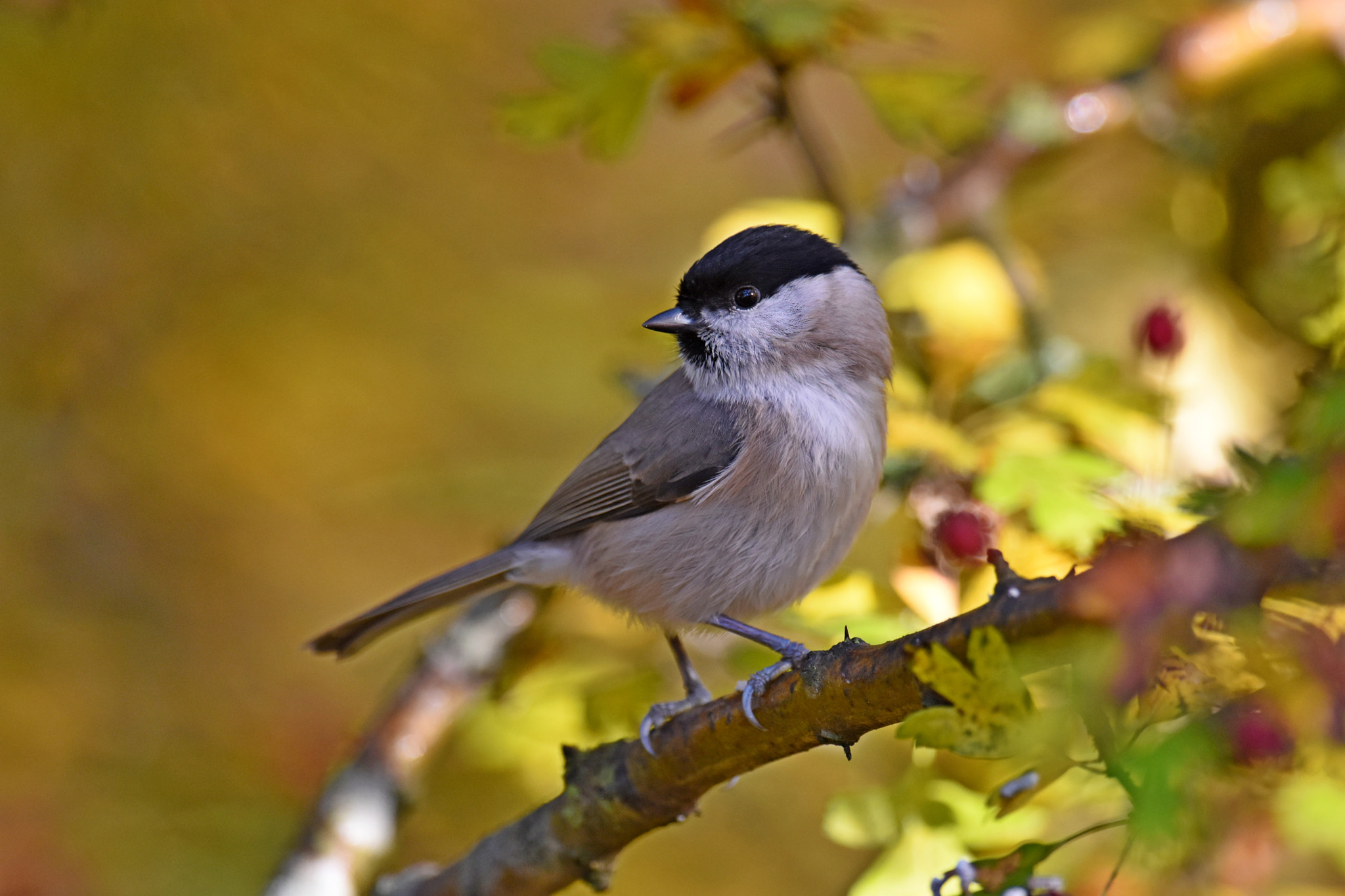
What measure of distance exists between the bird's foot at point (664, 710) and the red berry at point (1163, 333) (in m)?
0.99

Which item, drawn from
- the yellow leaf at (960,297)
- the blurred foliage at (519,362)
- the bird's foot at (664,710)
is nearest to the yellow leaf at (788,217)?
the blurred foliage at (519,362)

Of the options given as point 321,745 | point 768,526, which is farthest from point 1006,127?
point 321,745

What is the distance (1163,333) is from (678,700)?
1064 millimetres

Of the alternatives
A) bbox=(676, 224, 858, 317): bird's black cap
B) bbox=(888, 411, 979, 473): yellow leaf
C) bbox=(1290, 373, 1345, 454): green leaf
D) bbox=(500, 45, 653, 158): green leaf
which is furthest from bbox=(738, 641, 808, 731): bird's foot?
bbox=(500, 45, 653, 158): green leaf

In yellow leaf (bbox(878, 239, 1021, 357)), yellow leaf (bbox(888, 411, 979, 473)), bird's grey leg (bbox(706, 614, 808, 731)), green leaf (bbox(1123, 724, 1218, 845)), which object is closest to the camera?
green leaf (bbox(1123, 724, 1218, 845))

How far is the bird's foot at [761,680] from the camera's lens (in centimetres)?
136

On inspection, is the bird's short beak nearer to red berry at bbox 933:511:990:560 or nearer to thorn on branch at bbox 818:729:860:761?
red berry at bbox 933:511:990:560

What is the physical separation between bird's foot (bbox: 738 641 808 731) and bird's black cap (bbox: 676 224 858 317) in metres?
0.72

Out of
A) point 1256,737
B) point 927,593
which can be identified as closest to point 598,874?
point 927,593

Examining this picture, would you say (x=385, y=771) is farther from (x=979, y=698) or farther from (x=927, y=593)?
(x=979, y=698)

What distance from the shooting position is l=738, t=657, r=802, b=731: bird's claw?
1.36 m

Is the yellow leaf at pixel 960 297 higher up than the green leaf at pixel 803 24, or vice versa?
the green leaf at pixel 803 24

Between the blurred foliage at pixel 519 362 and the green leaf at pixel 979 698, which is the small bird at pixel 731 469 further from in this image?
the green leaf at pixel 979 698

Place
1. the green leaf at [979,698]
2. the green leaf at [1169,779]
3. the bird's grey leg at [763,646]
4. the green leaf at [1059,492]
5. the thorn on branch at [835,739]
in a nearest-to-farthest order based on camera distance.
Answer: the green leaf at [1169,779] → the green leaf at [979,698] → the thorn on branch at [835,739] → the bird's grey leg at [763,646] → the green leaf at [1059,492]
